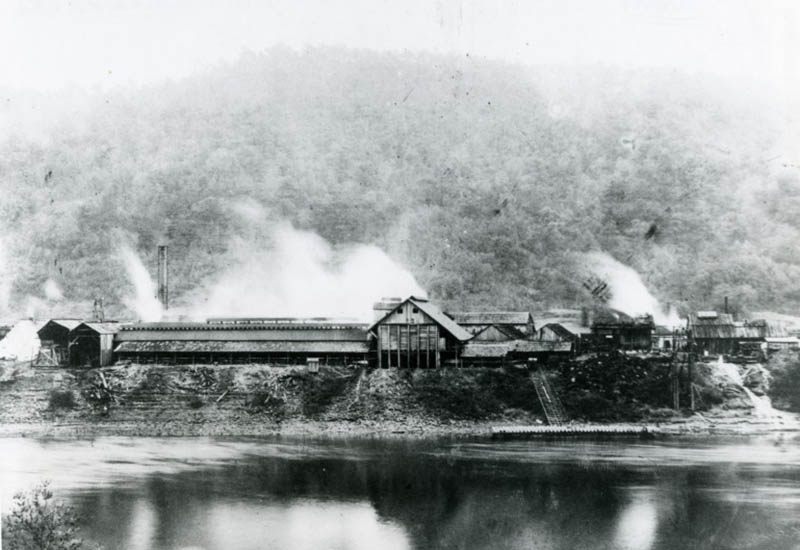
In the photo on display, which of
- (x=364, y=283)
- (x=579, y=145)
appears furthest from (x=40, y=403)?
(x=579, y=145)

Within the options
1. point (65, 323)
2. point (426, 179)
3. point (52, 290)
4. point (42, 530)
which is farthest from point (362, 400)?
point (426, 179)

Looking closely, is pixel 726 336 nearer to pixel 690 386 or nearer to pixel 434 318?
pixel 690 386

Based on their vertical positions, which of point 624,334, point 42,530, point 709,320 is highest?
point 709,320

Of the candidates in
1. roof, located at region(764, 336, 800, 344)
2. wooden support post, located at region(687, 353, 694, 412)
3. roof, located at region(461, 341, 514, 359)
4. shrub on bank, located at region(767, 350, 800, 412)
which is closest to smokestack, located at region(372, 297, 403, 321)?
roof, located at region(461, 341, 514, 359)

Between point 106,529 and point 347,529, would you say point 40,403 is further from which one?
point 347,529

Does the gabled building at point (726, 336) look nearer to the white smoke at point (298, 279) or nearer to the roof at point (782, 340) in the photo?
the roof at point (782, 340)

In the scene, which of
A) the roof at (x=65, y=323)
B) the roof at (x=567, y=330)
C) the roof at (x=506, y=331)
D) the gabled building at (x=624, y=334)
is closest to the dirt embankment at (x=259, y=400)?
the roof at (x=65, y=323)
